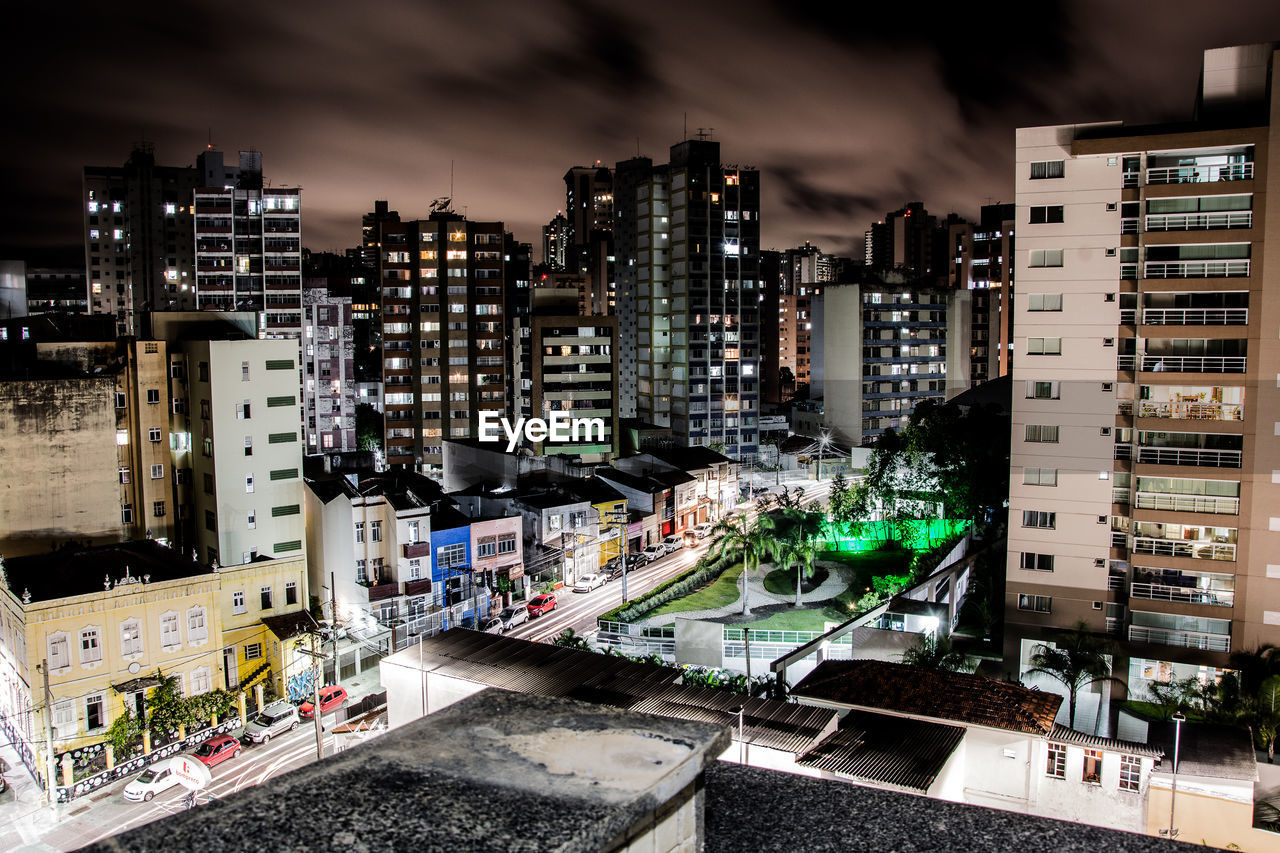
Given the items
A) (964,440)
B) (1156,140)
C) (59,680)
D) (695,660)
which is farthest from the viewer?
(964,440)

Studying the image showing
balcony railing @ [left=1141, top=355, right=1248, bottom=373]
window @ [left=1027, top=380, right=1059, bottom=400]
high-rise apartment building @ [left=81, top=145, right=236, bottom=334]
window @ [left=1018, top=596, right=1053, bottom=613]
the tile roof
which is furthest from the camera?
high-rise apartment building @ [left=81, top=145, right=236, bottom=334]

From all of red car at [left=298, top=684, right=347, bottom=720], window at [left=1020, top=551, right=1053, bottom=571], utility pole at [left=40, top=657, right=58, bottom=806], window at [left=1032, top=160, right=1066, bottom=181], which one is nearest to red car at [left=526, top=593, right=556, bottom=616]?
red car at [left=298, top=684, right=347, bottom=720]

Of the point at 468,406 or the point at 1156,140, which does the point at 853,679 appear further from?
the point at 468,406

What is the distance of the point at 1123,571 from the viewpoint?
84.7 feet

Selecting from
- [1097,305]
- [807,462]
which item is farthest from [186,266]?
[1097,305]

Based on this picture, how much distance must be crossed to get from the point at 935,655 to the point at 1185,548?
8.07 meters

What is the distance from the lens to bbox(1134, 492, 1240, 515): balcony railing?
24.5 m

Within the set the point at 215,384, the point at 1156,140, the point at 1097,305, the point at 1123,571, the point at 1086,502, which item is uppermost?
the point at 1156,140

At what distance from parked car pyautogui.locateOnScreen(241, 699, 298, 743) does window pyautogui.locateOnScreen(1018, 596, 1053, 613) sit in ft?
69.8

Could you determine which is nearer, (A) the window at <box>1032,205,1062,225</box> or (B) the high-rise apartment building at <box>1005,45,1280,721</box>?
(B) the high-rise apartment building at <box>1005,45,1280,721</box>

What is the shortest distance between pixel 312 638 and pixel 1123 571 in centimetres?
2388

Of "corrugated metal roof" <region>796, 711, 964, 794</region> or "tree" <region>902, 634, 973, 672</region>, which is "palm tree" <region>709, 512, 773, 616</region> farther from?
"corrugated metal roof" <region>796, 711, 964, 794</region>

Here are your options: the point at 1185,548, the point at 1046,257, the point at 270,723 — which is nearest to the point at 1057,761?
the point at 1185,548
